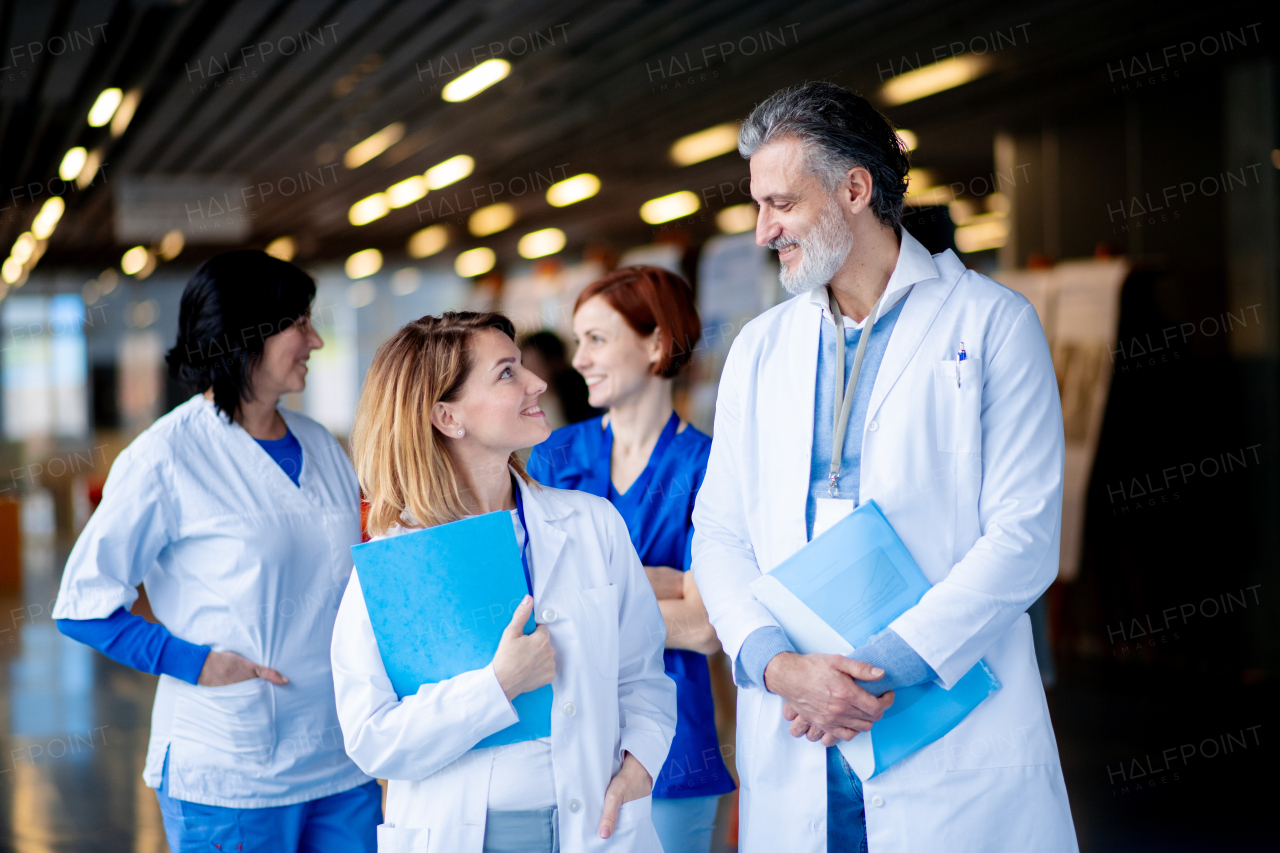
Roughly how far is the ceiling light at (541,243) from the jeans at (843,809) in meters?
14.4

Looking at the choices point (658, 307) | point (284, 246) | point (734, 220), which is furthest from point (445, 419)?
point (284, 246)

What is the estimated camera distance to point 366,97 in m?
8.57

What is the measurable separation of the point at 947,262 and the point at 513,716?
108 centimetres

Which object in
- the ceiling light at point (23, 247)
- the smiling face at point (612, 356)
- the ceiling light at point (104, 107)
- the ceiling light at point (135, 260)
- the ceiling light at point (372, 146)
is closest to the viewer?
the smiling face at point (612, 356)

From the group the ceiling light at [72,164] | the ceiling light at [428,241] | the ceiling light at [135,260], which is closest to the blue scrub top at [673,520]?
the ceiling light at [72,164]

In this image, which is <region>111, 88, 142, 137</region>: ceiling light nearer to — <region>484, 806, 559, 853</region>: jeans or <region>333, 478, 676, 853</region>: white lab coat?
<region>333, 478, 676, 853</region>: white lab coat

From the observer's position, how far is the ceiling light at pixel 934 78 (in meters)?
7.10

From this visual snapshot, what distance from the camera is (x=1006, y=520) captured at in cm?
170

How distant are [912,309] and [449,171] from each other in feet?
32.8

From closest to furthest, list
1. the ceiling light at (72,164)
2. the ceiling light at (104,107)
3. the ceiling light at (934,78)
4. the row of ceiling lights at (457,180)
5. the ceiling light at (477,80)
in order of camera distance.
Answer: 1. the ceiling light at (934,78)
2. the ceiling light at (477,80)
3. the row of ceiling lights at (457,180)
4. the ceiling light at (104,107)
5. the ceiling light at (72,164)

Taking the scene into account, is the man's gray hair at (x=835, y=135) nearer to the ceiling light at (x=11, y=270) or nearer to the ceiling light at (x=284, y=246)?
the ceiling light at (x=284, y=246)

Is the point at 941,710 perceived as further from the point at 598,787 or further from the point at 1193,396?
the point at 1193,396

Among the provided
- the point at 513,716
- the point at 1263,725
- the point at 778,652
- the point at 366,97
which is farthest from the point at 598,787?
the point at 366,97

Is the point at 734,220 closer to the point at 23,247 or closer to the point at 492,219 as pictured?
the point at 492,219
